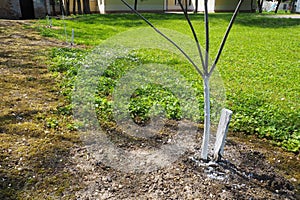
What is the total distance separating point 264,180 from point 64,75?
411cm

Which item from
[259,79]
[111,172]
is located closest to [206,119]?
[111,172]

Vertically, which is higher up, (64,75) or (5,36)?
(5,36)

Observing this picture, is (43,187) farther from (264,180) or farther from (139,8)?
(139,8)

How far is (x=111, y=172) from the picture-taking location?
2.54 m

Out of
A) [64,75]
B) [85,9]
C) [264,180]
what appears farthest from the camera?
[85,9]

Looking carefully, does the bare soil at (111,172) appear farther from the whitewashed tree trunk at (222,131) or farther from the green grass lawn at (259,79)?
the green grass lawn at (259,79)

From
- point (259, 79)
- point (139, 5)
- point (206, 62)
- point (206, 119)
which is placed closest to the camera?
point (206, 62)

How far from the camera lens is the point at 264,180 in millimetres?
2484

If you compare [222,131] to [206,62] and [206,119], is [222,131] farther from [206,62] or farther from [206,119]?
[206,62]

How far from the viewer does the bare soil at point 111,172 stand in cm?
229

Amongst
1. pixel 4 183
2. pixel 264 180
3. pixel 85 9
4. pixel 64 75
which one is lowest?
pixel 264 180

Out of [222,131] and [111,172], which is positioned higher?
[222,131]

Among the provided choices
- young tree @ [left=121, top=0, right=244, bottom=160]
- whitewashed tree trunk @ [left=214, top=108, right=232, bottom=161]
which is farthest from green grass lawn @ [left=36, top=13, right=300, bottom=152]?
young tree @ [left=121, top=0, right=244, bottom=160]

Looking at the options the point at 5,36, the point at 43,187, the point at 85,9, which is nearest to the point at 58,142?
the point at 43,187
